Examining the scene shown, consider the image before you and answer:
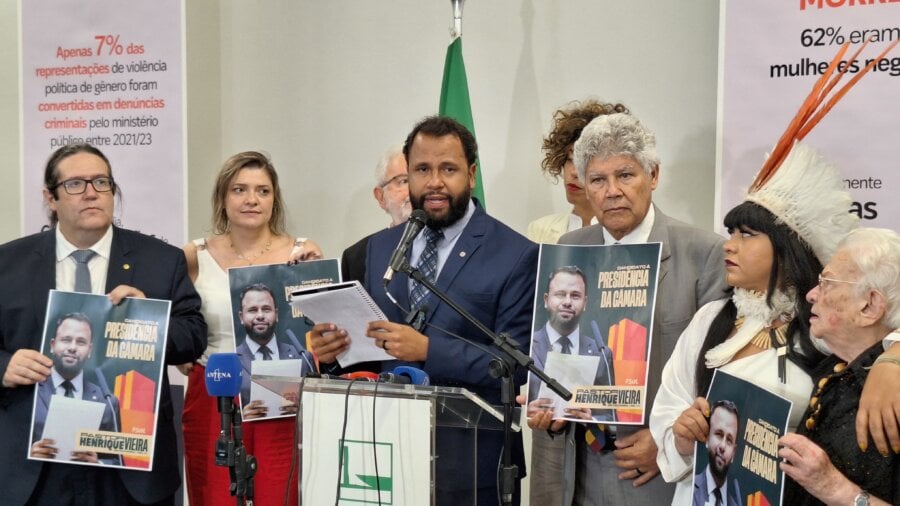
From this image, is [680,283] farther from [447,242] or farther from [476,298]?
[447,242]

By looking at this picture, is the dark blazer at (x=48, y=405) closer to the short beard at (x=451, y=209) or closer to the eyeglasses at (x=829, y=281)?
the short beard at (x=451, y=209)

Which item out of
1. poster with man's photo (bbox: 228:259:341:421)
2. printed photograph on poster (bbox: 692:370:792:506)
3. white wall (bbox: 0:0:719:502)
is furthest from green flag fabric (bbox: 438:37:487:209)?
printed photograph on poster (bbox: 692:370:792:506)

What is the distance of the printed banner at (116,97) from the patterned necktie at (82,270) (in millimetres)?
1764

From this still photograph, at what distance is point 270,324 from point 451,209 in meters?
0.97

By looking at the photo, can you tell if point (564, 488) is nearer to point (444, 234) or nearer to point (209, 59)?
point (444, 234)

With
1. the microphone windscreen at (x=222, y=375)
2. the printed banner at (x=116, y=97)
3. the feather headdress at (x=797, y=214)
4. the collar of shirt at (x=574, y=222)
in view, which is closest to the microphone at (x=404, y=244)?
the microphone windscreen at (x=222, y=375)

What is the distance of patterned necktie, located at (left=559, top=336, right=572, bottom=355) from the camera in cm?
318

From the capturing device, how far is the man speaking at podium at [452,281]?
11.0 feet

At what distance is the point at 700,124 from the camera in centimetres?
541

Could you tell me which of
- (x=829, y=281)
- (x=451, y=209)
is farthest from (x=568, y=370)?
(x=829, y=281)

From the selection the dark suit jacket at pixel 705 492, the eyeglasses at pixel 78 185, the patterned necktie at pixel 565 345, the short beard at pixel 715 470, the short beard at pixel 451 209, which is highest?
the eyeglasses at pixel 78 185

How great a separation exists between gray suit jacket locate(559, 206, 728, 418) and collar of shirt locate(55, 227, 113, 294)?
7.02 feet

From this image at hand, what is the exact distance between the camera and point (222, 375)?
2.87 metres

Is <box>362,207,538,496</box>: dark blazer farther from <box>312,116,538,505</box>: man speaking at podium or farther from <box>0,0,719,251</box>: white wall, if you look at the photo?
<box>0,0,719,251</box>: white wall
